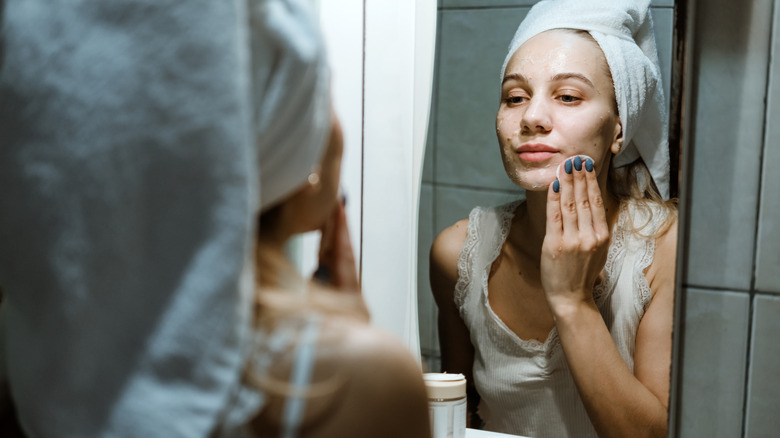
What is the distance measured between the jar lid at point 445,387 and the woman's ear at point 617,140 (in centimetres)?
32

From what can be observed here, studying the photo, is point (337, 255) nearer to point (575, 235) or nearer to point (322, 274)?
point (322, 274)

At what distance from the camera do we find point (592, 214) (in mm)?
740

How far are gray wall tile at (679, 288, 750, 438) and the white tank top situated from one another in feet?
0.23

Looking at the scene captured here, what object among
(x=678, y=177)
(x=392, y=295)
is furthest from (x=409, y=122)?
(x=678, y=177)

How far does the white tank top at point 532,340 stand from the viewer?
74 cm

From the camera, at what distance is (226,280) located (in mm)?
409

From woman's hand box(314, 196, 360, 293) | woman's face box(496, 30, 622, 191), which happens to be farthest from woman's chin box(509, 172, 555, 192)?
woman's hand box(314, 196, 360, 293)

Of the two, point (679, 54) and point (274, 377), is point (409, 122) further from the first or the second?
point (274, 377)

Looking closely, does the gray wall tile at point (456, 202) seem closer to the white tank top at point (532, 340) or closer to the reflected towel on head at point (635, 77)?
the white tank top at point (532, 340)

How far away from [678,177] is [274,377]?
0.48 m

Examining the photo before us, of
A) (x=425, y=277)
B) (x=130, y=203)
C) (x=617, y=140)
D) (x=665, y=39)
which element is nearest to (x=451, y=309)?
(x=425, y=277)

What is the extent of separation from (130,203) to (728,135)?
0.61 meters

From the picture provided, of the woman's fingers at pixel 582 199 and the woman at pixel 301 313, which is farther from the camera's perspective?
the woman's fingers at pixel 582 199

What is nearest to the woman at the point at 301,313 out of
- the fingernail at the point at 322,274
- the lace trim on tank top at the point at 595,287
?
the fingernail at the point at 322,274
